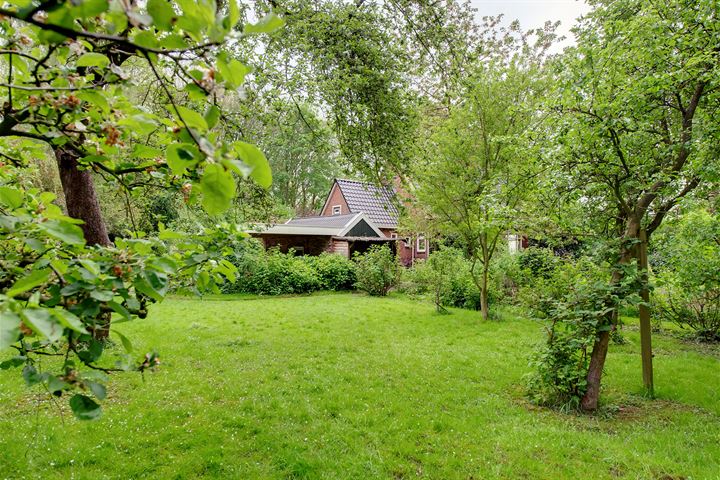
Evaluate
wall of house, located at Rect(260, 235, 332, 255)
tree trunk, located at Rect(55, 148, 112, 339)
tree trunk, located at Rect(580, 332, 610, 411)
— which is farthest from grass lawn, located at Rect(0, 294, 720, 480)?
wall of house, located at Rect(260, 235, 332, 255)

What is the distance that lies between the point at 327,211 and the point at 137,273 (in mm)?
24482

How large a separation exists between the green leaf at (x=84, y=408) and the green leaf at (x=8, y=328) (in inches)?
14.0

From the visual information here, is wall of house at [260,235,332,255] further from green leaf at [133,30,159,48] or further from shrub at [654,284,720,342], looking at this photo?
green leaf at [133,30,159,48]

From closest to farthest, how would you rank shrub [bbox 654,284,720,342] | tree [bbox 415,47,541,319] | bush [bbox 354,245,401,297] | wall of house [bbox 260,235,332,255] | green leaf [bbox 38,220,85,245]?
1. green leaf [bbox 38,220,85,245]
2. shrub [bbox 654,284,720,342]
3. tree [bbox 415,47,541,319]
4. bush [bbox 354,245,401,297]
5. wall of house [bbox 260,235,332,255]

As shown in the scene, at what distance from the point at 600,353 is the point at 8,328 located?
16.8 ft

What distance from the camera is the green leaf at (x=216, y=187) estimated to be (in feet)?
2.48

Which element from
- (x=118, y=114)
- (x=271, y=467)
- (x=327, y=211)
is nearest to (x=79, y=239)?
(x=118, y=114)

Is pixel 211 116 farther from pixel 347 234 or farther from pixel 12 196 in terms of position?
pixel 347 234

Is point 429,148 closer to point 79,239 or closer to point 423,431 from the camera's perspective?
point 423,431

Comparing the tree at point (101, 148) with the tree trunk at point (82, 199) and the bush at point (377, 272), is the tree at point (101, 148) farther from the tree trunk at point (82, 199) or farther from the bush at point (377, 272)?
the bush at point (377, 272)

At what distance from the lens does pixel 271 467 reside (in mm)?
3250

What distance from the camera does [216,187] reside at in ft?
2.58

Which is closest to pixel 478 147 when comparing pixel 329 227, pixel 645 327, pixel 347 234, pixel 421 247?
pixel 645 327

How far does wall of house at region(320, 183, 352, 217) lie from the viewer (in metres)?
23.0
